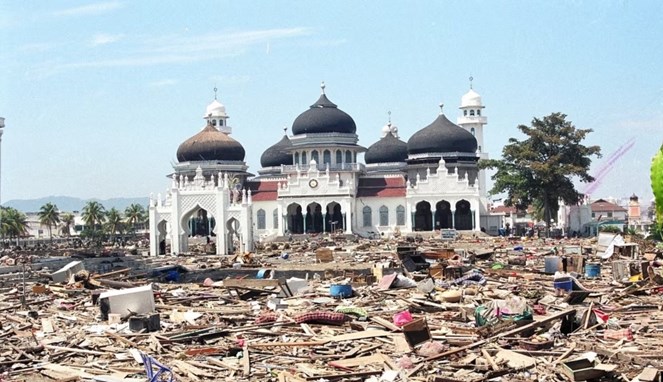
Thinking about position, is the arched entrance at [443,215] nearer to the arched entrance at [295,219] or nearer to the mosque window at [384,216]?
the mosque window at [384,216]

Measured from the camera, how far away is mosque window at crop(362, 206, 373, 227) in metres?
73.1

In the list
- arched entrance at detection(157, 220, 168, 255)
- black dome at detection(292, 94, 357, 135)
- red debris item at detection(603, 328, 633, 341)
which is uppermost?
black dome at detection(292, 94, 357, 135)

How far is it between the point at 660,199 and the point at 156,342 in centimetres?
1119

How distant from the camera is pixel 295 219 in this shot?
75750 mm

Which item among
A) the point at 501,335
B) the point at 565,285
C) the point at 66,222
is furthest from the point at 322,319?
the point at 66,222

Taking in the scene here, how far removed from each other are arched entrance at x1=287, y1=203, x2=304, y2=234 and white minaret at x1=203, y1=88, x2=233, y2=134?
20587 millimetres

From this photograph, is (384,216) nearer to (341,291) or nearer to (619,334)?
(341,291)

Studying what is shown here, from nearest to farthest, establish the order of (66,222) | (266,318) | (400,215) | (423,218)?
(266,318) → (400,215) → (423,218) → (66,222)

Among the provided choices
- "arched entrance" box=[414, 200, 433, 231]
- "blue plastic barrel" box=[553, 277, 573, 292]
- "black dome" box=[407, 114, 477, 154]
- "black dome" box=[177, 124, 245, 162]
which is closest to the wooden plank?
"blue plastic barrel" box=[553, 277, 573, 292]

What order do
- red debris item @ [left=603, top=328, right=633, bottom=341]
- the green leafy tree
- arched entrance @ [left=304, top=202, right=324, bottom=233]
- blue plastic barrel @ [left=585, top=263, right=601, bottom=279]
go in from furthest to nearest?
1. arched entrance @ [left=304, top=202, right=324, bottom=233]
2. the green leafy tree
3. blue plastic barrel @ [left=585, top=263, right=601, bottom=279]
4. red debris item @ [left=603, top=328, right=633, bottom=341]

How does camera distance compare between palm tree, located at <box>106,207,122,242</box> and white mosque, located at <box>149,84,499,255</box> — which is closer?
white mosque, located at <box>149,84,499,255</box>

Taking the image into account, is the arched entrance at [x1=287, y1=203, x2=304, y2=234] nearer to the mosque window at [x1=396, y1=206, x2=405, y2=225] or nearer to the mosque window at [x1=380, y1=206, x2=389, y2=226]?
the mosque window at [x1=380, y1=206, x2=389, y2=226]

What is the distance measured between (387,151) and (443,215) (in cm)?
1021

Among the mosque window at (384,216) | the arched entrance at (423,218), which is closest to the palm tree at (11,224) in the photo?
the mosque window at (384,216)
